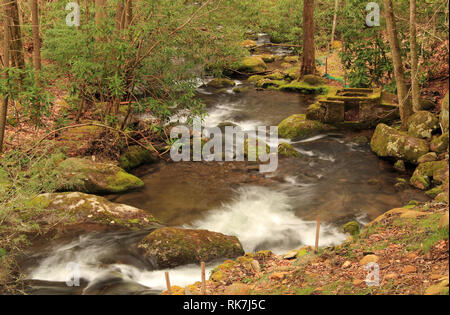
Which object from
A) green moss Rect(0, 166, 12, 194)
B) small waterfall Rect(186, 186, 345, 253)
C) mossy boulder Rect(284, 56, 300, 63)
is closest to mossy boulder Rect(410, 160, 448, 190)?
small waterfall Rect(186, 186, 345, 253)

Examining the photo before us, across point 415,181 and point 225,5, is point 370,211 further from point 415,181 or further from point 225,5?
point 225,5

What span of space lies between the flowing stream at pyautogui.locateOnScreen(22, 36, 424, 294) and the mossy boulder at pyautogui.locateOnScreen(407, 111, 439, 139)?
1.27 m

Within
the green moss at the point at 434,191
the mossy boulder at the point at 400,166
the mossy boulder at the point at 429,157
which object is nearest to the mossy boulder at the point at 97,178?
the mossy boulder at the point at 400,166

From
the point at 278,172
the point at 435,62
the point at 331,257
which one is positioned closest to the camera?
the point at 331,257

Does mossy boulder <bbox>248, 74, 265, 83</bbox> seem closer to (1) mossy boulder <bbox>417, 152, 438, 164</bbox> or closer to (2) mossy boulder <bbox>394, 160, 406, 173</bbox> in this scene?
(2) mossy boulder <bbox>394, 160, 406, 173</bbox>

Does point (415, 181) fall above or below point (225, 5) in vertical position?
below

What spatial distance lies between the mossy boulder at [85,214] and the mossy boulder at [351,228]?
4012 mm

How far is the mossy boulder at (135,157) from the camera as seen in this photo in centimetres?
1247

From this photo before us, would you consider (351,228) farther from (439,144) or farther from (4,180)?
(4,180)

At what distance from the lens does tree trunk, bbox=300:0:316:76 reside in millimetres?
20061

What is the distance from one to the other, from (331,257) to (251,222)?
10.8 feet

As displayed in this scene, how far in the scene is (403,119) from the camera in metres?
13.0

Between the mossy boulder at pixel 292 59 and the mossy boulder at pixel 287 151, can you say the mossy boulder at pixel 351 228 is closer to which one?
the mossy boulder at pixel 287 151
